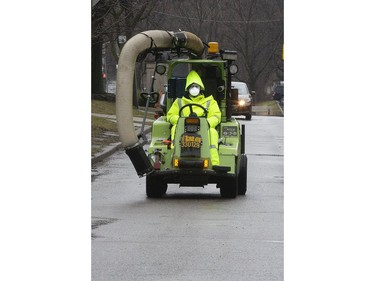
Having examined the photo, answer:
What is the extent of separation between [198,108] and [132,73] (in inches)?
117

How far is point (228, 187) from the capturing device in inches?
423

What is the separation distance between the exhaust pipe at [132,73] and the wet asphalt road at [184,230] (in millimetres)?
460

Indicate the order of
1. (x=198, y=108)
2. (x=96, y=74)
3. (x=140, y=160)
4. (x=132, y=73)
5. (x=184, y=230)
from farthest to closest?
(x=198, y=108) → (x=140, y=160) → (x=96, y=74) → (x=184, y=230) → (x=132, y=73)

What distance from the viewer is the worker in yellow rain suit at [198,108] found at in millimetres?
10312

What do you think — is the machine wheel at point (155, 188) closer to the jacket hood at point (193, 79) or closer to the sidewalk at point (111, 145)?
the sidewalk at point (111, 145)

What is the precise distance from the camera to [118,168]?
1362cm

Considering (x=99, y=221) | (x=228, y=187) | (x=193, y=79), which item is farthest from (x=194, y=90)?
(x=99, y=221)

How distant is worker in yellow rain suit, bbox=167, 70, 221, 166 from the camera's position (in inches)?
406

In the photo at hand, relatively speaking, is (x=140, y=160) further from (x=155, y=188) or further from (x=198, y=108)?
(x=155, y=188)

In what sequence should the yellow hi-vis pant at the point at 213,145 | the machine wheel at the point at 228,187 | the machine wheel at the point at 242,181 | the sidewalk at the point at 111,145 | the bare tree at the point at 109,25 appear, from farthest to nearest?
1. the machine wheel at the point at 242,181
2. the machine wheel at the point at 228,187
3. the yellow hi-vis pant at the point at 213,145
4. the sidewalk at the point at 111,145
5. the bare tree at the point at 109,25

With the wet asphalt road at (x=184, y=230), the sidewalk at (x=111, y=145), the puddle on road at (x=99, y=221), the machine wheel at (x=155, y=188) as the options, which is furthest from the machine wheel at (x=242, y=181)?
the puddle on road at (x=99, y=221)
